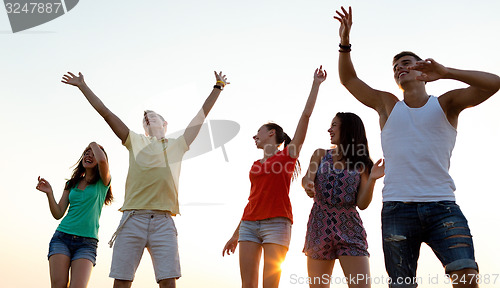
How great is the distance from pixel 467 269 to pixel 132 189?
371cm

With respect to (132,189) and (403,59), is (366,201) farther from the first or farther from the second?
(132,189)

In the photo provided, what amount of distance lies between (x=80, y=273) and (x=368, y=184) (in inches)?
153

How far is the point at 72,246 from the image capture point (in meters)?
6.78

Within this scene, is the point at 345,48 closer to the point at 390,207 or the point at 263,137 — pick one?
the point at 390,207

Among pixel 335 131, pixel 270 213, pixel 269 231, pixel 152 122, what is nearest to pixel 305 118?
pixel 335 131

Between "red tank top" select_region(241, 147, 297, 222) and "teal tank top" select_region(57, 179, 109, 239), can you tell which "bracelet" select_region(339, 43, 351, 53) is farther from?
"teal tank top" select_region(57, 179, 109, 239)

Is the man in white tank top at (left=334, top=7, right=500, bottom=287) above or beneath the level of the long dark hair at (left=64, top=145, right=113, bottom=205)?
beneath

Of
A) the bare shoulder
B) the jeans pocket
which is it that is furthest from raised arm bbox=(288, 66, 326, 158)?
the jeans pocket

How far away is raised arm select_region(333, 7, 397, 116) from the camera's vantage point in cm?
434

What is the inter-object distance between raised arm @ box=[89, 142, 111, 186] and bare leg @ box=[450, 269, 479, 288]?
4940 mm

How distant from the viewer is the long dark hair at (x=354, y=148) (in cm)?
578

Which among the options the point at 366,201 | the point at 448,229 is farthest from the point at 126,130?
the point at 448,229

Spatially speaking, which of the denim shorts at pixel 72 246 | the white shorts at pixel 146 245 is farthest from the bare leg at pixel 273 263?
the denim shorts at pixel 72 246

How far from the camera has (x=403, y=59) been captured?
4.22m
